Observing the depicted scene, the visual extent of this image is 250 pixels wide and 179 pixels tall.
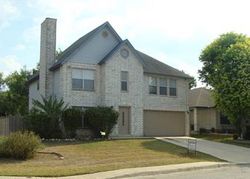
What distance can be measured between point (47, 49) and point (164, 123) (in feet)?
35.2

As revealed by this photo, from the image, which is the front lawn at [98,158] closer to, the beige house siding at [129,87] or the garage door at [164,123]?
the beige house siding at [129,87]

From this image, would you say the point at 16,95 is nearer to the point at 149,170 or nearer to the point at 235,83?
the point at 235,83

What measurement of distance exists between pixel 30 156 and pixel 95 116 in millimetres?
10319

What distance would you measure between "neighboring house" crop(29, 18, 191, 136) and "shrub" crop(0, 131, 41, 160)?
11.0m

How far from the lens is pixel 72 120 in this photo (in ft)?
98.0

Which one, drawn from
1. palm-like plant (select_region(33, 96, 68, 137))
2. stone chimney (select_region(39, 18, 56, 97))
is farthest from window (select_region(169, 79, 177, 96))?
palm-like plant (select_region(33, 96, 68, 137))

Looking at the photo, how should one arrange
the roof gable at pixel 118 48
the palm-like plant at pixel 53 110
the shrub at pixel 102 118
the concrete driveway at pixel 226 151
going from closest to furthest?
1. the concrete driveway at pixel 226 151
2. the palm-like plant at pixel 53 110
3. the shrub at pixel 102 118
4. the roof gable at pixel 118 48

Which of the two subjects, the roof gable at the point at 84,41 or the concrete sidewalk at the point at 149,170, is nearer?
the concrete sidewalk at the point at 149,170

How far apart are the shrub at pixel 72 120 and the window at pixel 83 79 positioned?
2339 millimetres

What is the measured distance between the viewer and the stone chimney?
109 feet

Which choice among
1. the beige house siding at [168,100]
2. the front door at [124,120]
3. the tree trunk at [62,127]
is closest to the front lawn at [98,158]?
the tree trunk at [62,127]

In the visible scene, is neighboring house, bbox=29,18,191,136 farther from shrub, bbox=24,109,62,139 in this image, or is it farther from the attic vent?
shrub, bbox=24,109,62,139

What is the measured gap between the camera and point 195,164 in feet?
66.4

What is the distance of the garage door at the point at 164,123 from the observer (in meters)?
35.2
